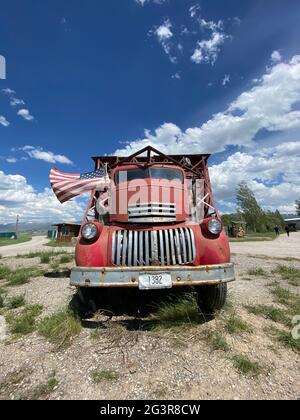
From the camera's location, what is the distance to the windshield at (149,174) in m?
5.30

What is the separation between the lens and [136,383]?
8.48 feet

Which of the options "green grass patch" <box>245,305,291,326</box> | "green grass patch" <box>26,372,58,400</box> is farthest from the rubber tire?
"green grass patch" <box>26,372,58,400</box>

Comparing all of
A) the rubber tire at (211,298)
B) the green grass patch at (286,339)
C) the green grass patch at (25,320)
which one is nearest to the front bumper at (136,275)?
the rubber tire at (211,298)

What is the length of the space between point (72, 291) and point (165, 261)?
301 centimetres

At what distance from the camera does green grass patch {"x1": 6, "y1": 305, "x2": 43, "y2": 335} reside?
12.6 ft

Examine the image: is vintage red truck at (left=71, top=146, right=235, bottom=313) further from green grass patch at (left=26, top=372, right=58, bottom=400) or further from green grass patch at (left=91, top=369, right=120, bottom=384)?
green grass patch at (left=26, top=372, right=58, bottom=400)

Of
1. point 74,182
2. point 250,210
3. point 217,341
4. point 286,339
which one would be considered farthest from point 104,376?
point 250,210

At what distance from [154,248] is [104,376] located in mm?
1712

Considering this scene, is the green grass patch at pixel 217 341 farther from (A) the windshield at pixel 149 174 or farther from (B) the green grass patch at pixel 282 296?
(A) the windshield at pixel 149 174

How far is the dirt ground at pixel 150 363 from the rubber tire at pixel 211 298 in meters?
0.19

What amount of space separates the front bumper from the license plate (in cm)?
4

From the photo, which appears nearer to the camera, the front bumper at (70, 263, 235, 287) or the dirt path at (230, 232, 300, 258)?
the front bumper at (70, 263, 235, 287)

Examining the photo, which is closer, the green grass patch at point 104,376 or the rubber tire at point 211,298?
the green grass patch at point 104,376

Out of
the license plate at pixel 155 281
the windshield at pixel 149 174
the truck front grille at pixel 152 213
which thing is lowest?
the license plate at pixel 155 281
